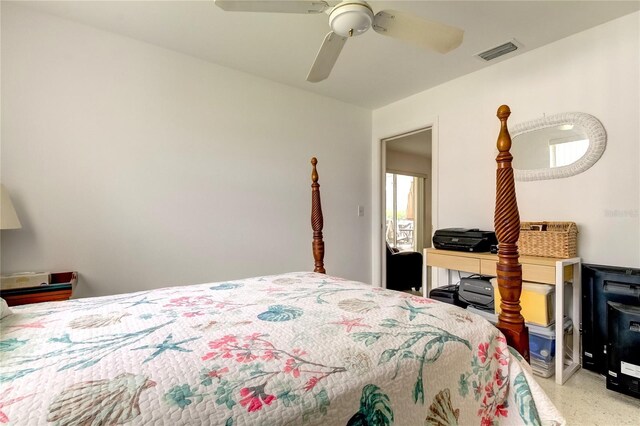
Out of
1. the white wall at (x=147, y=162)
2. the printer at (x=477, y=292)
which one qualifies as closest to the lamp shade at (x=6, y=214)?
the white wall at (x=147, y=162)

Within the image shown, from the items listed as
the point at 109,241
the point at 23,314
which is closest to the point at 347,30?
the point at 23,314

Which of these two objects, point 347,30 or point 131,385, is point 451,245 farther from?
point 131,385

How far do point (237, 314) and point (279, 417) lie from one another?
0.52m

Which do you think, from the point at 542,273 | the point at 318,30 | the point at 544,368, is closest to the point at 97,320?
the point at 318,30

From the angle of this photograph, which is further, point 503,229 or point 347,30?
point 347,30

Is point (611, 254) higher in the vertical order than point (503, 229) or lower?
lower

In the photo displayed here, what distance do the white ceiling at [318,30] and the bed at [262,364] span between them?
144cm

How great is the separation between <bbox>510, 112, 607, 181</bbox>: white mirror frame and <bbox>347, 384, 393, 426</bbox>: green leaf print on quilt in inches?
95.1

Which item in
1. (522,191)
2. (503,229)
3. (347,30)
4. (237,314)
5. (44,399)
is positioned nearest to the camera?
(44,399)

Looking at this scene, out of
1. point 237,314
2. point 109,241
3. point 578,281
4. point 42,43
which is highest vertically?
point 42,43

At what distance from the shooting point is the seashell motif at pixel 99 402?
51 centimetres

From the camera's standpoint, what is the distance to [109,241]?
7.34 feet

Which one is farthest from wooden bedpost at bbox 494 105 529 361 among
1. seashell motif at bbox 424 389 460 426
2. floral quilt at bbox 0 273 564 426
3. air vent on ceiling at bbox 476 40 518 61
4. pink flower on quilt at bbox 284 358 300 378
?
air vent on ceiling at bbox 476 40 518 61

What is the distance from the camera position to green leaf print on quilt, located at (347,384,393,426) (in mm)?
653
